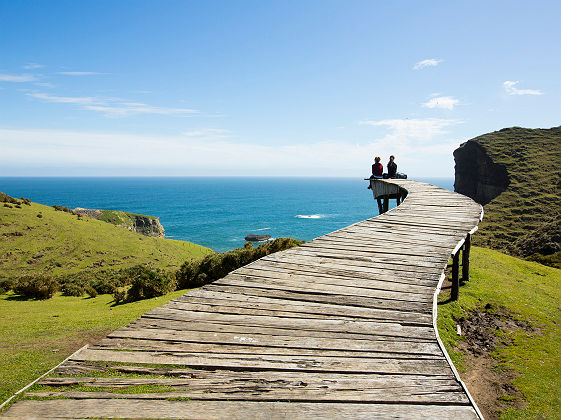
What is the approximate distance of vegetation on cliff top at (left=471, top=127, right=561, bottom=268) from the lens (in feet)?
132

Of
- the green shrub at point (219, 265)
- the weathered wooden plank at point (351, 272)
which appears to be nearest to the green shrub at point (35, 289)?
the green shrub at point (219, 265)

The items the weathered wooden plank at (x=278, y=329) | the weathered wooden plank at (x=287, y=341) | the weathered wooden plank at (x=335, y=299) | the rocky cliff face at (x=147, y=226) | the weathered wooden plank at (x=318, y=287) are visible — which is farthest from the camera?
the rocky cliff face at (x=147, y=226)

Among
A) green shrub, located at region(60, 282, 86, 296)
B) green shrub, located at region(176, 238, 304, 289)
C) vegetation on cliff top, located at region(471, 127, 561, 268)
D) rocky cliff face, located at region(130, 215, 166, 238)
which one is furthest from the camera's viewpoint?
rocky cliff face, located at region(130, 215, 166, 238)

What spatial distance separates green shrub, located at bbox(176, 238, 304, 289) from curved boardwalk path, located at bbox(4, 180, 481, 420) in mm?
17163

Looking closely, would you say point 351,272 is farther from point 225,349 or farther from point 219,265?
point 219,265

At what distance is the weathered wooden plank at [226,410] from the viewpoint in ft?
7.70

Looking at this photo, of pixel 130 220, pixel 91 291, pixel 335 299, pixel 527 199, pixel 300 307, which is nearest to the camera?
pixel 300 307

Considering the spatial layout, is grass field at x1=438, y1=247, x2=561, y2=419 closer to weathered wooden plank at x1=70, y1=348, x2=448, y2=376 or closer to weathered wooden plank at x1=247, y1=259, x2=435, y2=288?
weathered wooden plank at x1=247, y1=259, x2=435, y2=288

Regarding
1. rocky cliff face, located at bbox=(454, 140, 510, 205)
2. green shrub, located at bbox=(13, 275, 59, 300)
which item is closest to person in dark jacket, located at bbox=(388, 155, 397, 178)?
green shrub, located at bbox=(13, 275, 59, 300)

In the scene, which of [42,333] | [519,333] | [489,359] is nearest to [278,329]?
[489,359]

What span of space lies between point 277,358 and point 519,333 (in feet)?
37.7

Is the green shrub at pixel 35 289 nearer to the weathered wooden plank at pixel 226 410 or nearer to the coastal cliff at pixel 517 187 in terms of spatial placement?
the weathered wooden plank at pixel 226 410

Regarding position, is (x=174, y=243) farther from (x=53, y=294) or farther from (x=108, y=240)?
(x=53, y=294)

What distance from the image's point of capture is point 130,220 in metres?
89.0
